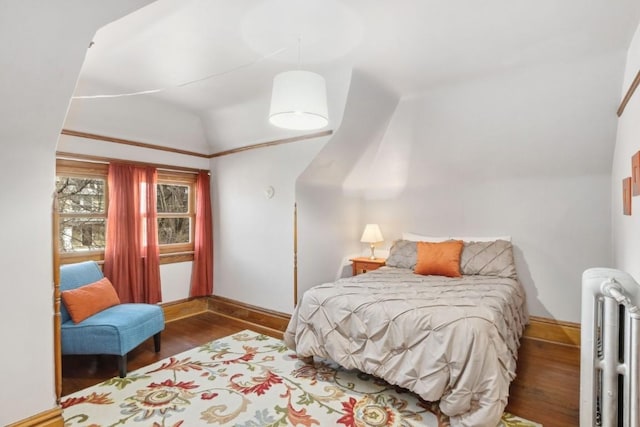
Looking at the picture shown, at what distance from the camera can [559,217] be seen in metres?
3.41

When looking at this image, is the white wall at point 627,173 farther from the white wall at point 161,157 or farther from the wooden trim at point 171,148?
the white wall at point 161,157

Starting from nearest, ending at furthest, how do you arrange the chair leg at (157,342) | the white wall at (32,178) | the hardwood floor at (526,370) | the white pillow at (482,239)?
the white wall at (32,178), the hardwood floor at (526,370), the chair leg at (157,342), the white pillow at (482,239)

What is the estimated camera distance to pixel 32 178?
1.93 metres

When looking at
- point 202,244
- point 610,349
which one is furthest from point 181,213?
point 610,349

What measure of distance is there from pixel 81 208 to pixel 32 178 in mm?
1773

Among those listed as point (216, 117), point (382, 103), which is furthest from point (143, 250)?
point (382, 103)

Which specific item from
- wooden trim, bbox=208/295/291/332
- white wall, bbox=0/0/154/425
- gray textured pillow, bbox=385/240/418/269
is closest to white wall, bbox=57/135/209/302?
wooden trim, bbox=208/295/291/332

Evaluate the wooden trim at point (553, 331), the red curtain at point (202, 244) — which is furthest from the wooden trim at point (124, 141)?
the wooden trim at point (553, 331)

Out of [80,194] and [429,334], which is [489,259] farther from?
[80,194]

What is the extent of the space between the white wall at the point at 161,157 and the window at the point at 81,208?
6.3 inches

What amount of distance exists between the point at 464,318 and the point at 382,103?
2.24 metres

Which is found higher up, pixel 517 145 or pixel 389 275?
pixel 517 145

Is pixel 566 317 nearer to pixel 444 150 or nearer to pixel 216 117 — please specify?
pixel 444 150

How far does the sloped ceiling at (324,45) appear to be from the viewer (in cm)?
200
